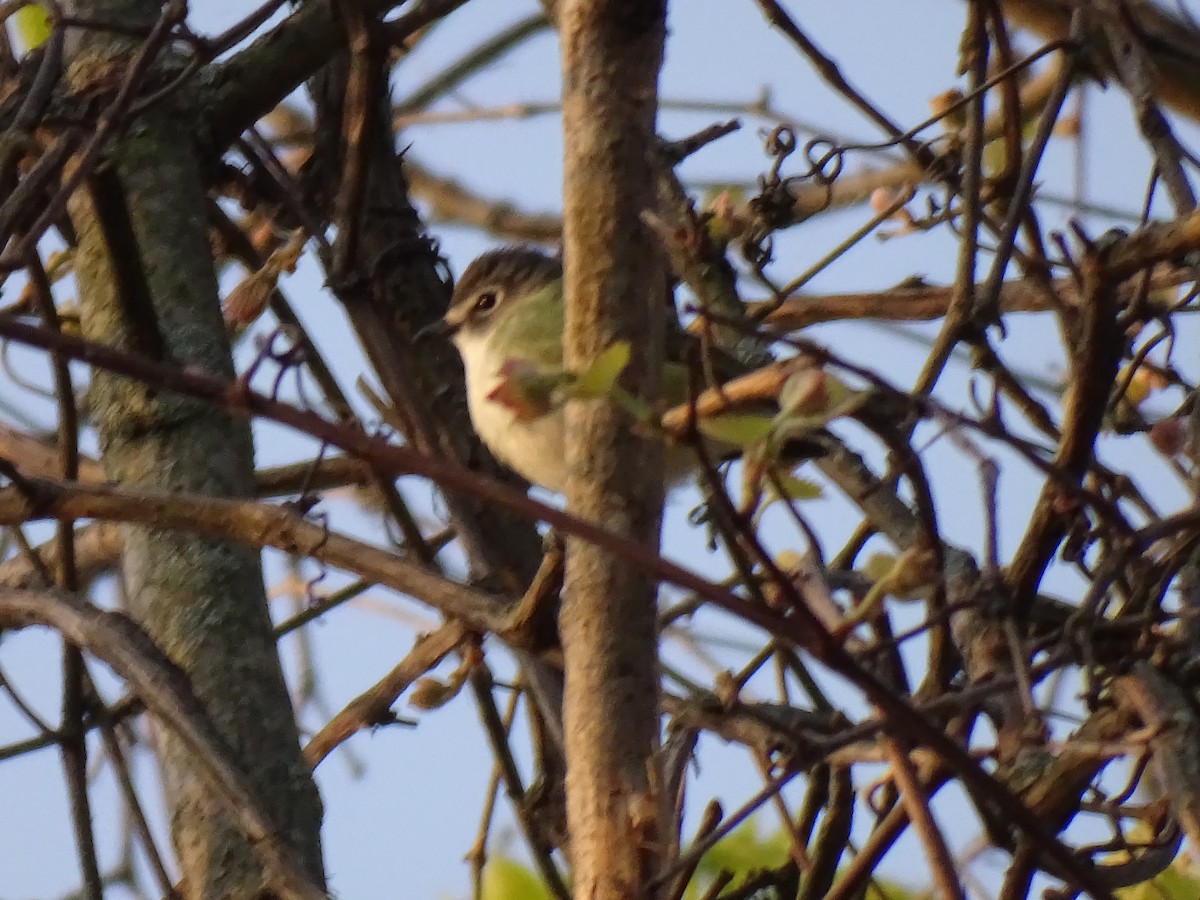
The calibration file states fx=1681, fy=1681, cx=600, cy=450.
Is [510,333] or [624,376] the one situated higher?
[510,333]

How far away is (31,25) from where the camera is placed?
2.75 metres

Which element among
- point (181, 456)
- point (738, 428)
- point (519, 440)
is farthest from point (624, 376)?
point (519, 440)

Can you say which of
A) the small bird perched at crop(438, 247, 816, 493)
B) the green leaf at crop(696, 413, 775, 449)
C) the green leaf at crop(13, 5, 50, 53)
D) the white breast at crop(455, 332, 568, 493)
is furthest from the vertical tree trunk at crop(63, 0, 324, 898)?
the green leaf at crop(696, 413, 775, 449)

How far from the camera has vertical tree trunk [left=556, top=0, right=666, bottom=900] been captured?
4.48 feet

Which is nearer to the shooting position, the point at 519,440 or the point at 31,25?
the point at 31,25

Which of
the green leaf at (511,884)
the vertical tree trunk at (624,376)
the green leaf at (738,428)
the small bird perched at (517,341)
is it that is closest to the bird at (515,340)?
the small bird perched at (517,341)

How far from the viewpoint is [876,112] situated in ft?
7.95

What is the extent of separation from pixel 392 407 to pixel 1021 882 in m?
1.56

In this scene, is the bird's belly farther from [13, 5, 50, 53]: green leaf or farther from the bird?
[13, 5, 50, 53]: green leaf

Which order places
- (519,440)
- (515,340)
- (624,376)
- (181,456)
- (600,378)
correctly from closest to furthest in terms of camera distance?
(600,378), (624,376), (181,456), (519,440), (515,340)

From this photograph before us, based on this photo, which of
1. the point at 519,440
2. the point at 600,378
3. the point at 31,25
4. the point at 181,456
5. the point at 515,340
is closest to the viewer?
the point at 600,378

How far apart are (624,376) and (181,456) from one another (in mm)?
1037

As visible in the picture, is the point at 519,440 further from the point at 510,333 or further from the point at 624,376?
the point at 624,376

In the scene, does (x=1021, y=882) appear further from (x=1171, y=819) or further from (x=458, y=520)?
(x=458, y=520)
